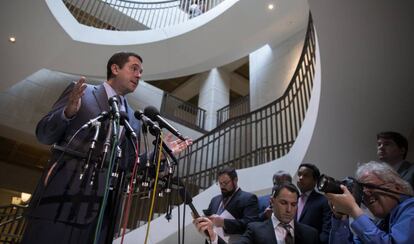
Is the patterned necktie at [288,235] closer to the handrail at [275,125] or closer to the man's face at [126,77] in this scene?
the handrail at [275,125]

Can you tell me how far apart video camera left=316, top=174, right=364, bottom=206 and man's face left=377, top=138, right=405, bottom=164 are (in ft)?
3.38

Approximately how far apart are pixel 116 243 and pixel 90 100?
322cm

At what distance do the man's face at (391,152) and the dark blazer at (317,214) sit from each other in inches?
21.8

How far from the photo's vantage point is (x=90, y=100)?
1.47m

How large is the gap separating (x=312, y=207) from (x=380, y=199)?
0.96 meters

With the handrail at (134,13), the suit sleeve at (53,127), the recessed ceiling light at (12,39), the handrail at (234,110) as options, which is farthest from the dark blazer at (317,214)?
the handrail at (234,110)

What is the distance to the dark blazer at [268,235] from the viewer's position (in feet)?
6.72

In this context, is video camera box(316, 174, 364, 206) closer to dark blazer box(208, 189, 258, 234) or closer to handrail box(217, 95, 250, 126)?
dark blazer box(208, 189, 258, 234)

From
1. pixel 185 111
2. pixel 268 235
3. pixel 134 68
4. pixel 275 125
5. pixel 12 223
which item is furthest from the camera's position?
pixel 185 111

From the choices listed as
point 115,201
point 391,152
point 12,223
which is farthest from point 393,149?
point 12,223

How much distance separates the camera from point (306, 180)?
2.64 metres

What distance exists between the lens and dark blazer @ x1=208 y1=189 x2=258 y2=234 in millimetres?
2637

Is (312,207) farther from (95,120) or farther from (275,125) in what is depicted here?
(275,125)

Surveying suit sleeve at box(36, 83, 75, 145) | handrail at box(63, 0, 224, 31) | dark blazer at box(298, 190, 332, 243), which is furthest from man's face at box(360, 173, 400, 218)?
handrail at box(63, 0, 224, 31)
